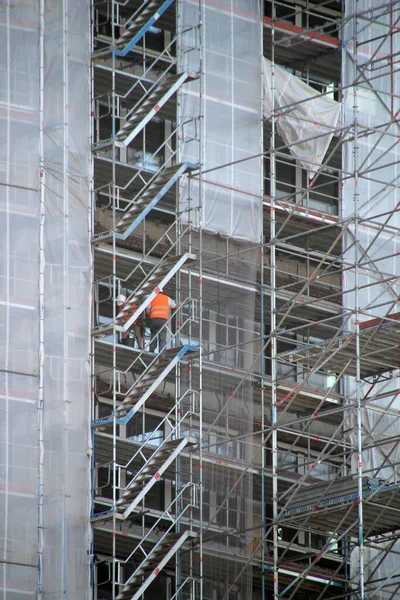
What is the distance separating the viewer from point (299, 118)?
40750 millimetres

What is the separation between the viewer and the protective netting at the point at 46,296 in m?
34.1

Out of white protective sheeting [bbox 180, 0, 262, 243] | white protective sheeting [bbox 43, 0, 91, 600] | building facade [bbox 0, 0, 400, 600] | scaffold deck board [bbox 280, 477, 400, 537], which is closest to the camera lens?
white protective sheeting [bbox 43, 0, 91, 600]

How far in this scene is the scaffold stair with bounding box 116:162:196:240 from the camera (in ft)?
121

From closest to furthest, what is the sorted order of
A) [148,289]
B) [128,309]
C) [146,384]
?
[146,384] < [128,309] < [148,289]

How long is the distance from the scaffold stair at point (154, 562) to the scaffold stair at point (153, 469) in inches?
34.1

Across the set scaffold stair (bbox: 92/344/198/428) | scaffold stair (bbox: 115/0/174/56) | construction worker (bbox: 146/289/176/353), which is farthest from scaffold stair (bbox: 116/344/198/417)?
scaffold stair (bbox: 115/0/174/56)

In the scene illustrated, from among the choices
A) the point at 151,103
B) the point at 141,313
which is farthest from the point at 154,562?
the point at 151,103

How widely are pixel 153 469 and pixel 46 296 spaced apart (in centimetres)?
379

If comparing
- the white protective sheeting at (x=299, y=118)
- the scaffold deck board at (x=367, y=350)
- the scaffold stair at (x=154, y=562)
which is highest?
the white protective sheeting at (x=299, y=118)

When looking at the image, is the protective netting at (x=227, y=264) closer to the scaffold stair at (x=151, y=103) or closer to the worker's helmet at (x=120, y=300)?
the scaffold stair at (x=151, y=103)

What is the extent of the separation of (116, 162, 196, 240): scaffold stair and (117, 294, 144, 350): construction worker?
1343 millimetres

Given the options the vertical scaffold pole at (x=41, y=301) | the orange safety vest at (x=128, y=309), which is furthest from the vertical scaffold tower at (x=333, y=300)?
the vertical scaffold pole at (x=41, y=301)

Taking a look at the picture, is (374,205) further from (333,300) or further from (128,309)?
(128,309)

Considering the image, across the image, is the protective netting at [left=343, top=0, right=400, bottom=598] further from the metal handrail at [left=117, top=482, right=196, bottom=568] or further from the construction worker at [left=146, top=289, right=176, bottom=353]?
the construction worker at [left=146, top=289, right=176, bottom=353]
